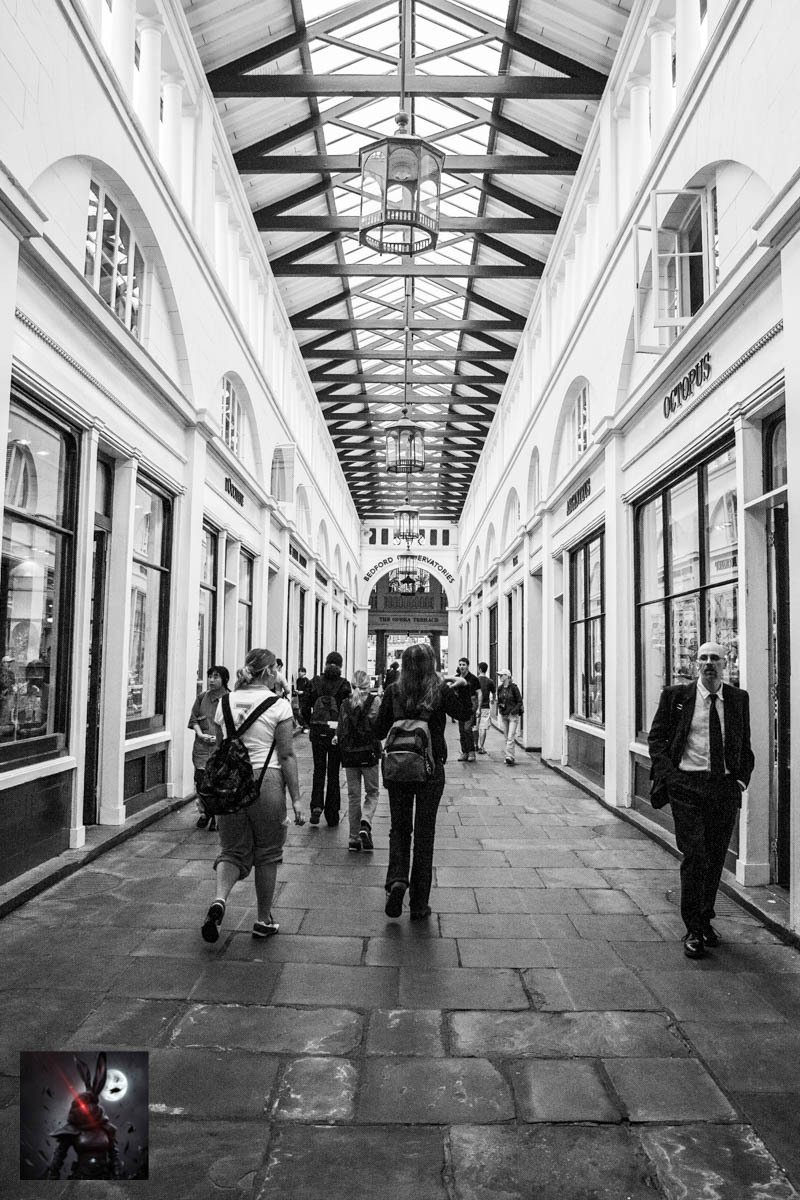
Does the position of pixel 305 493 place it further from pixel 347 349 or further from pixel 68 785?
pixel 68 785

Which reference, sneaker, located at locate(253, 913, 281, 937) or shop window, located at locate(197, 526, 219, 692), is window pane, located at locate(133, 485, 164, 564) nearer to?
shop window, located at locate(197, 526, 219, 692)

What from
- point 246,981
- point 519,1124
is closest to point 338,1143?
point 519,1124

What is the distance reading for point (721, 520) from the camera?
6.57 m

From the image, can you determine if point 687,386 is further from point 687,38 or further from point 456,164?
point 456,164

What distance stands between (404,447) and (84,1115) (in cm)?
1378

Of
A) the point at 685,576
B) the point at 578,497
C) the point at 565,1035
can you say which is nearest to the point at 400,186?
the point at 685,576

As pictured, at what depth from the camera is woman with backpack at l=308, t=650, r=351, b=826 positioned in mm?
7855

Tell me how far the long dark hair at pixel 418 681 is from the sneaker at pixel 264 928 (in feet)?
4.56

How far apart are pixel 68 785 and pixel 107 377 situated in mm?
3156

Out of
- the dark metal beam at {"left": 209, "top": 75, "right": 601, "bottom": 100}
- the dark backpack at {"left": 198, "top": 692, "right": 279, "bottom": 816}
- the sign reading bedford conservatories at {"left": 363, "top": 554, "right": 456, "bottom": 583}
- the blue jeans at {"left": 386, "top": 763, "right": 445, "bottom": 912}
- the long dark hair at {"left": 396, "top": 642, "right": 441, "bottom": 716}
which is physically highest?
the dark metal beam at {"left": 209, "top": 75, "right": 601, "bottom": 100}

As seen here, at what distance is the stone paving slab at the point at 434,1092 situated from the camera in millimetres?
2914

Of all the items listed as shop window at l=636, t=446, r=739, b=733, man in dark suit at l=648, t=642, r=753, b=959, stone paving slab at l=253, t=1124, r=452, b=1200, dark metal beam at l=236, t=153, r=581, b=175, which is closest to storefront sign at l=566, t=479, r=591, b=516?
shop window at l=636, t=446, r=739, b=733

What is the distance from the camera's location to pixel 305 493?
1973 centimetres

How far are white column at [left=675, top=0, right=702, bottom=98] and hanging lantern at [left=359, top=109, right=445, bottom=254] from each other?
2.19 meters
